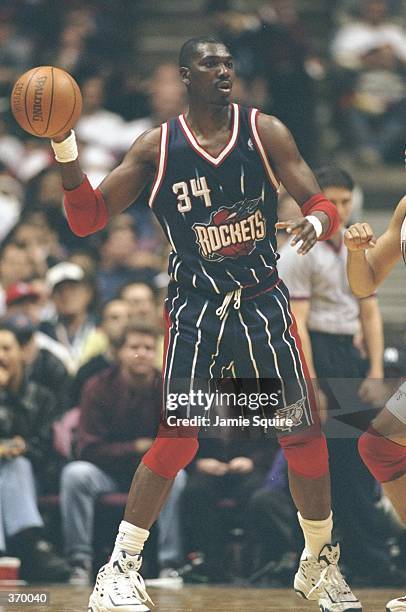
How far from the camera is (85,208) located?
5.88 m

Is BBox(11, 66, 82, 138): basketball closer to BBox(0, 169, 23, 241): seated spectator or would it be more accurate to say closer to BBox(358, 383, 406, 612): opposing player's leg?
BBox(358, 383, 406, 612): opposing player's leg

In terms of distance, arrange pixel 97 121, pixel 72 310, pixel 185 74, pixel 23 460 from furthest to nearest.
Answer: pixel 97 121 → pixel 72 310 → pixel 23 460 → pixel 185 74

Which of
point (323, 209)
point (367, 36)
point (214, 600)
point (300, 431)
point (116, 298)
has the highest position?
point (367, 36)

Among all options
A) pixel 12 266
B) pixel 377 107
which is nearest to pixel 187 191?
pixel 12 266

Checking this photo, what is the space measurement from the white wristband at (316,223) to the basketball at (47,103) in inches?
40.4

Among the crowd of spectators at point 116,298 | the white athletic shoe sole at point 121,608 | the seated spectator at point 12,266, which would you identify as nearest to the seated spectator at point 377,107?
→ the crowd of spectators at point 116,298

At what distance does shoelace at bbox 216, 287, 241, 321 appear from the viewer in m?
5.90

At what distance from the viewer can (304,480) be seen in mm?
5887

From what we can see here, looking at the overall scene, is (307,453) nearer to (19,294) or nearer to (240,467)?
(240,467)

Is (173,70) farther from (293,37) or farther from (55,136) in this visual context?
(55,136)

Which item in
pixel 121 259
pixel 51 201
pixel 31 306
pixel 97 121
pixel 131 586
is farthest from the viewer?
pixel 97 121

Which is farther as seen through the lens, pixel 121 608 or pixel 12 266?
pixel 12 266

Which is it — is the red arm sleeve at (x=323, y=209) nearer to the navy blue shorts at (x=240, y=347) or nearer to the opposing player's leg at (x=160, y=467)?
the navy blue shorts at (x=240, y=347)

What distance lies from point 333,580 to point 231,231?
1.45 m
